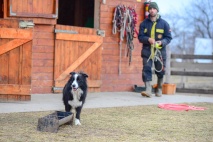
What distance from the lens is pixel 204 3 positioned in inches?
1625

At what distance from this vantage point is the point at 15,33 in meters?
8.42

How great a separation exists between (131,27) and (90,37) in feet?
4.02

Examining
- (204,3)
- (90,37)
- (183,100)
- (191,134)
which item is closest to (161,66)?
(183,100)

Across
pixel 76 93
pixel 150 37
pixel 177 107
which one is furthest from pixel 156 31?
pixel 76 93

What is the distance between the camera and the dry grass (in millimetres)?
5602

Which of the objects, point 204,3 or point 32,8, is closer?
point 32,8

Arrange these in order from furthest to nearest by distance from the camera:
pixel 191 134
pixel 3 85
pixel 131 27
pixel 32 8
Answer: pixel 131 27, pixel 32 8, pixel 3 85, pixel 191 134

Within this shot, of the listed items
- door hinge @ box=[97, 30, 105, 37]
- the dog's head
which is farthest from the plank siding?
the dog's head

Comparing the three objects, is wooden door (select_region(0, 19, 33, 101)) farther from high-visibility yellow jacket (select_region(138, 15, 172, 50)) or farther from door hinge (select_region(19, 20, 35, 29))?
high-visibility yellow jacket (select_region(138, 15, 172, 50))

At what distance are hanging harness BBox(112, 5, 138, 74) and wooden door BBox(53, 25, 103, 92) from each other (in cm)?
62

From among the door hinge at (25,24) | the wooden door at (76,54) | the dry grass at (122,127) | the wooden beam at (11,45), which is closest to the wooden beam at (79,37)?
the wooden door at (76,54)

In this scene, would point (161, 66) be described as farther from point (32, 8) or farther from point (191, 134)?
point (191, 134)

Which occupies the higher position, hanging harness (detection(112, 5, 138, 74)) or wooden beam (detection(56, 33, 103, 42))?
hanging harness (detection(112, 5, 138, 74))

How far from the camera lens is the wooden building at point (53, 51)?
8445 mm
